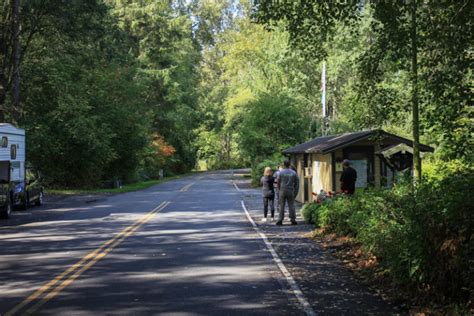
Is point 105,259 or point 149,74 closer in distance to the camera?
point 105,259

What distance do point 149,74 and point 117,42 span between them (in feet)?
105

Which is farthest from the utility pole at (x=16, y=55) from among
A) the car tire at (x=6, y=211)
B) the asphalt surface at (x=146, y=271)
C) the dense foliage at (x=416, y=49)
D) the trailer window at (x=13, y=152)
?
the dense foliage at (x=416, y=49)

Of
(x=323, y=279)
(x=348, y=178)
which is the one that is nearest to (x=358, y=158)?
(x=348, y=178)

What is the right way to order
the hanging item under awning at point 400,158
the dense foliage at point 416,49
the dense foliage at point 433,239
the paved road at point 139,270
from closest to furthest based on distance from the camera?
the dense foliage at point 433,239
the paved road at point 139,270
the dense foliage at point 416,49
the hanging item under awning at point 400,158

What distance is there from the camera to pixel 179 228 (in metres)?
16.2

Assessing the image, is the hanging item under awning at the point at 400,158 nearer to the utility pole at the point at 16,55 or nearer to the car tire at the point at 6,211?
the car tire at the point at 6,211

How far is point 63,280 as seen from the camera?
891 cm

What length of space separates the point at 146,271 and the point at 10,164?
14977mm

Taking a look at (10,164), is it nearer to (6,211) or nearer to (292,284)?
(6,211)

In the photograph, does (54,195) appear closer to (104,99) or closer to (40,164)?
(40,164)

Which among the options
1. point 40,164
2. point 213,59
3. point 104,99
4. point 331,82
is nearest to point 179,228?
point 40,164

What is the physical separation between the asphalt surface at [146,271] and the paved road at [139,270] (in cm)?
1

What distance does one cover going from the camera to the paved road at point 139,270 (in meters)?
7.26

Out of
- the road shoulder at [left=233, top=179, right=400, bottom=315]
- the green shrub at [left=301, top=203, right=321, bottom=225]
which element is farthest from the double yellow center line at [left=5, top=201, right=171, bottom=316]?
the green shrub at [left=301, top=203, right=321, bottom=225]
